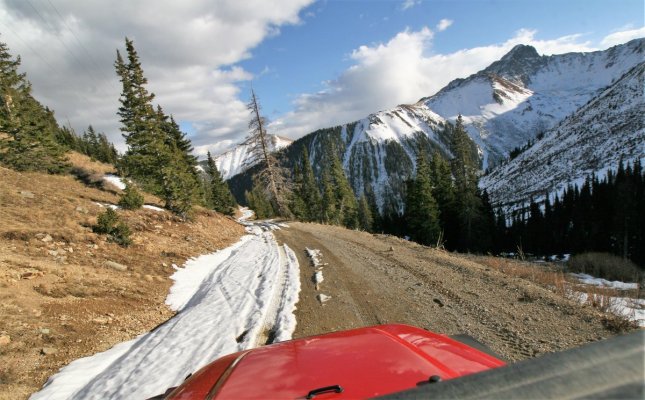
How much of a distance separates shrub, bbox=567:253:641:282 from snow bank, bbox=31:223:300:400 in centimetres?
2167

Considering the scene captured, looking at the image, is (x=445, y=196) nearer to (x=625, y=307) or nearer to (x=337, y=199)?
(x=337, y=199)

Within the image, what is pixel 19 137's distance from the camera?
2320 centimetres

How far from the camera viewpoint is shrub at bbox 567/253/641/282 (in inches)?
821

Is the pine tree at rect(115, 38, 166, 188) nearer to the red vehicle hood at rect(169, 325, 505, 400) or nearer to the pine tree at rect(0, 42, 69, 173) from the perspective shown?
the pine tree at rect(0, 42, 69, 173)

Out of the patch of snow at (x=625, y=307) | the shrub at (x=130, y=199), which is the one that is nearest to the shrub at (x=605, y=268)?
the patch of snow at (x=625, y=307)

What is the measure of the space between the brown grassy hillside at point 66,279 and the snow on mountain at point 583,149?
15590 centimetres

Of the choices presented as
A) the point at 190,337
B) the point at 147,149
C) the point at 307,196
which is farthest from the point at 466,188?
the point at 190,337

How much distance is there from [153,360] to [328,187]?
5124 centimetres

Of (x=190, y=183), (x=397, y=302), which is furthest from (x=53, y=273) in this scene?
(x=190, y=183)

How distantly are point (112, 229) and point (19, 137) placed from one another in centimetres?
1676

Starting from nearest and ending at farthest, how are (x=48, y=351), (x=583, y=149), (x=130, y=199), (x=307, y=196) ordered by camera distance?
(x=48, y=351)
(x=130, y=199)
(x=307, y=196)
(x=583, y=149)

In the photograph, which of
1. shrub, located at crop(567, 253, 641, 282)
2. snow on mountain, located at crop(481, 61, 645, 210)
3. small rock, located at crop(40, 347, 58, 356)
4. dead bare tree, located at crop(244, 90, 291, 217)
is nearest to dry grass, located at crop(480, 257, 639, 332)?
small rock, located at crop(40, 347, 58, 356)

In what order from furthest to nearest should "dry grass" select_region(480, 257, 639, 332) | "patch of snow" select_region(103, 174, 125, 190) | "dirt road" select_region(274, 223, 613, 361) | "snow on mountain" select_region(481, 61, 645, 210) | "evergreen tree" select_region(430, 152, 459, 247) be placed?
"snow on mountain" select_region(481, 61, 645, 210), "evergreen tree" select_region(430, 152, 459, 247), "patch of snow" select_region(103, 174, 125, 190), "dry grass" select_region(480, 257, 639, 332), "dirt road" select_region(274, 223, 613, 361)

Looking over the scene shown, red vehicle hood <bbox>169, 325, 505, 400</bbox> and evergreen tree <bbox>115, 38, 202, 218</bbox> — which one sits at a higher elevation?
evergreen tree <bbox>115, 38, 202, 218</bbox>
